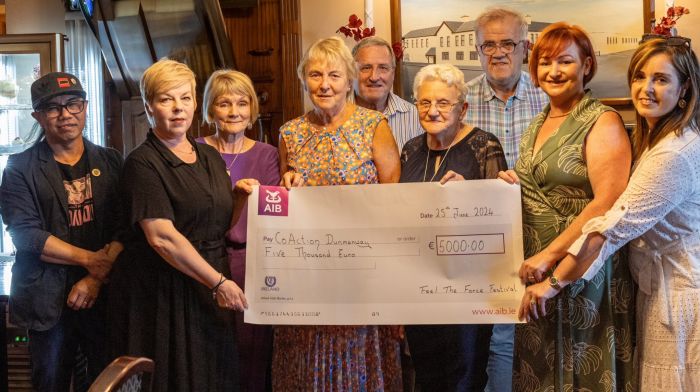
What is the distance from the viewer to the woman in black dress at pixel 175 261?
2150 mm

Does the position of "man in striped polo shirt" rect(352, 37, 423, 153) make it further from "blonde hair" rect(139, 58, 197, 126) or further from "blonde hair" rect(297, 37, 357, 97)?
"blonde hair" rect(139, 58, 197, 126)

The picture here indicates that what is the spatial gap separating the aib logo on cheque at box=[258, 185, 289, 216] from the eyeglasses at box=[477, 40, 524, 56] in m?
1.14

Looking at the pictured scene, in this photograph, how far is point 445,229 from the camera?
2260 millimetres

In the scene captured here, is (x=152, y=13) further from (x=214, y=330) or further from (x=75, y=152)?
(x=214, y=330)

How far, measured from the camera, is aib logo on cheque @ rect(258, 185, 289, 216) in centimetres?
232

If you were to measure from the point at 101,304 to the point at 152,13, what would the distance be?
1.59 metres

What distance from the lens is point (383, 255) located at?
2299 millimetres

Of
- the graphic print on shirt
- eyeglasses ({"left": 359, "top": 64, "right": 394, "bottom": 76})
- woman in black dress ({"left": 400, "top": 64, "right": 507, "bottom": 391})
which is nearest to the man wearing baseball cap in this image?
the graphic print on shirt

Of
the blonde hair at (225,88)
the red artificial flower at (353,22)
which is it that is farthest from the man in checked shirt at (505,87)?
the red artificial flower at (353,22)

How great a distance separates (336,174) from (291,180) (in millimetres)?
148

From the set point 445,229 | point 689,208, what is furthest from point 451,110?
point 689,208

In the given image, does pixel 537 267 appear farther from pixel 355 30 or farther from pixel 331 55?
pixel 355 30

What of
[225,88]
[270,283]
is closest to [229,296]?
[270,283]

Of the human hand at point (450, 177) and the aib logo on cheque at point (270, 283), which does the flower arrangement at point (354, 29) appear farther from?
the aib logo on cheque at point (270, 283)
